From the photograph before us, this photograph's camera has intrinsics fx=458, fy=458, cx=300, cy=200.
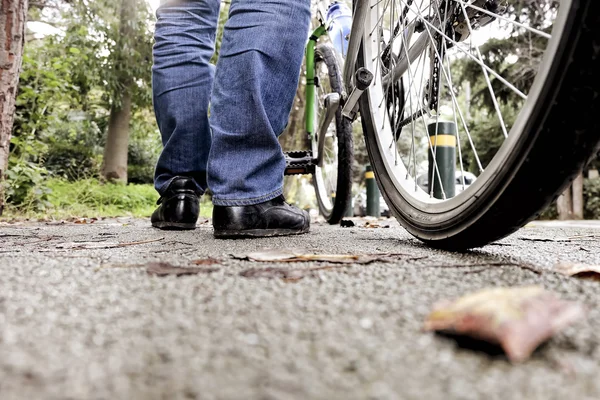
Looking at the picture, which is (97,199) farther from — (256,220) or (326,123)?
(256,220)

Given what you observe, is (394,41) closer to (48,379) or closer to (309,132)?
(309,132)

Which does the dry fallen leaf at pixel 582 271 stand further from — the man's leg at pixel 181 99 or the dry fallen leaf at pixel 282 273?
the man's leg at pixel 181 99

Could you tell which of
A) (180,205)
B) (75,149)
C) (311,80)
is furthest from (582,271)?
(75,149)

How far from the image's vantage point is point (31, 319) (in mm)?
480

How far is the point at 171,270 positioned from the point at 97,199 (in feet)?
19.0

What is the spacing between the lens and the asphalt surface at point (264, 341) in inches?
13.3

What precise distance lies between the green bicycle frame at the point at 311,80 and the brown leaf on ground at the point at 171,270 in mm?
1941

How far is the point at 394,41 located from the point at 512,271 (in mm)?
1050

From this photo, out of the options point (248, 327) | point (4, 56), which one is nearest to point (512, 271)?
point (248, 327)

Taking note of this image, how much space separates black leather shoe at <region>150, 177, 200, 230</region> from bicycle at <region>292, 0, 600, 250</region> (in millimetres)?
674

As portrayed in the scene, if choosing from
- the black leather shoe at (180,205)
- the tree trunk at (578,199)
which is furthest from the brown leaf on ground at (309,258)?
the tree trunk at (578,199)

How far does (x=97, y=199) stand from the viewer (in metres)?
5.98

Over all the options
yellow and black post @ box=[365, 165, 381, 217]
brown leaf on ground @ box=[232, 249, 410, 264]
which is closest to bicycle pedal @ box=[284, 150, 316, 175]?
brown leaf on ground @ box=[232, 249, 410, 264]

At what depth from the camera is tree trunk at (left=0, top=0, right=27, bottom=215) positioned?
2682mm
